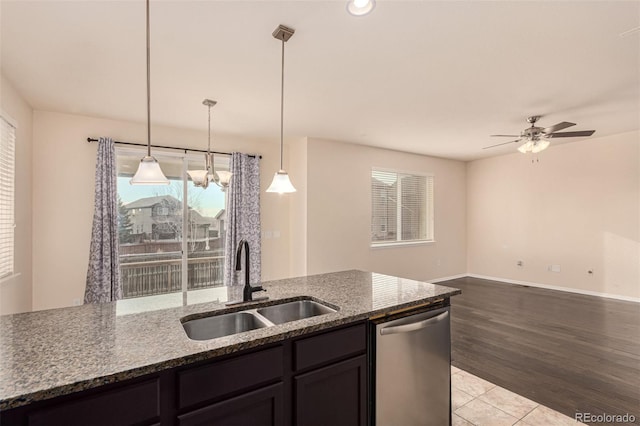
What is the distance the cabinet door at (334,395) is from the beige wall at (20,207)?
3054 mm

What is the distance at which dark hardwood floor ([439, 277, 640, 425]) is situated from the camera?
252cm

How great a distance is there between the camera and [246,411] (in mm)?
1333

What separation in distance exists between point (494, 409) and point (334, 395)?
5.21ft

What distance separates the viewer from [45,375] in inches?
40.8

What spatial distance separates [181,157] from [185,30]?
8.91 feet

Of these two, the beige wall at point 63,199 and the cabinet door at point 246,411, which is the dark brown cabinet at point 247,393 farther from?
the beige wall at point 63,199

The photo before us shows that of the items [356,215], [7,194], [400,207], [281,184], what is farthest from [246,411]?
[400,207]

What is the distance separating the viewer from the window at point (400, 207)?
609cm

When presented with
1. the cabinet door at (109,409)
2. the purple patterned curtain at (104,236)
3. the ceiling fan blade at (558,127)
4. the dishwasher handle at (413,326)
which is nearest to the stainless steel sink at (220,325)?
the cabinet door at (109,409)

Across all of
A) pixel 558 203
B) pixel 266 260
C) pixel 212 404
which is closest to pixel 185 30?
pixel 212 404

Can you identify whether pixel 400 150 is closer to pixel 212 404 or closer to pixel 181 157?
pixel 181 157

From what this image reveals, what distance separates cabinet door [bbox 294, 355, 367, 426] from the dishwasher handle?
193mm

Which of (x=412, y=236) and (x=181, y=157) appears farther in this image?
(x=412, y=236)

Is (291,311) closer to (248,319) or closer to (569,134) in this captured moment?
(248,319)
